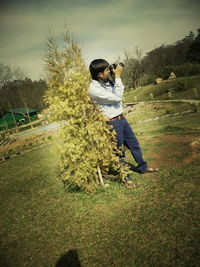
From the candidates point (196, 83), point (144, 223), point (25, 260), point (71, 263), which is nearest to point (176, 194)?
point (144, 223)

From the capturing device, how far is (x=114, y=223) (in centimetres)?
283

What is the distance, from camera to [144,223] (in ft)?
8.73

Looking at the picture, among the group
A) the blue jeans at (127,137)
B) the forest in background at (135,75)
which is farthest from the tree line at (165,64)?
the blue jeans at (127,137)

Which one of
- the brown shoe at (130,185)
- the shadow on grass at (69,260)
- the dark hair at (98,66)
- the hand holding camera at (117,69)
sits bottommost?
the shadow on grass at (69,260)

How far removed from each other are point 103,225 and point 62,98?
233 centimetres

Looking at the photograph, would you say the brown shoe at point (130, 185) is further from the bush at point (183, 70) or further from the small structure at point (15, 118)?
the small structure at point (15, 118)

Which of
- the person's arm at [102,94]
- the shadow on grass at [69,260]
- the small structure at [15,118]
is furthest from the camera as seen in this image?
the small structure at [15,118]

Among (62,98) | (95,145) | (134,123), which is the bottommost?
(134,123)

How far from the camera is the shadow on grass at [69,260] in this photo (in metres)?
2.35

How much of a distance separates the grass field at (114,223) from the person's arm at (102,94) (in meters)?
1.81

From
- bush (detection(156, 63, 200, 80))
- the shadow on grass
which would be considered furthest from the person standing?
bush (detection(156, 63, 200, 80))

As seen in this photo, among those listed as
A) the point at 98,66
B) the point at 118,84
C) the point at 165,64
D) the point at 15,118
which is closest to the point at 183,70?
the point at 165,64

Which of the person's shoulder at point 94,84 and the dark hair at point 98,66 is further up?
the dark hair at point 98,66

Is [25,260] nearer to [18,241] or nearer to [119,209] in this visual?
[18,241]
